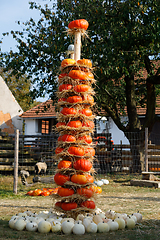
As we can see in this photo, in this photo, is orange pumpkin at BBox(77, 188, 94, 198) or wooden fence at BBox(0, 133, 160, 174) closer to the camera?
orange pumpkin at BBox(77, 188, 94, 198)

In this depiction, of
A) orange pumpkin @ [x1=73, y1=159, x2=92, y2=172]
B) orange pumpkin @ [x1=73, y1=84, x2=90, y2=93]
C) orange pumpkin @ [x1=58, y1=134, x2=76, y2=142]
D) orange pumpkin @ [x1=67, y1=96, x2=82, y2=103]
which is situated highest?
orange pumpkin @ [x1=73, y1=84, x2=90, y2=93]

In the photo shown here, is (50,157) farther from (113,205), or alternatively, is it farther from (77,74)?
(77,74)

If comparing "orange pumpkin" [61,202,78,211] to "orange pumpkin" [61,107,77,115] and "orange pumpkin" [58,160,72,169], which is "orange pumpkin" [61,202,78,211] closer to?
"orange pumpkin" [58,160,72,169]

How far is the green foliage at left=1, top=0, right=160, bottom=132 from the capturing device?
11.4 meters

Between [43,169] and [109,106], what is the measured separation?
478 cm

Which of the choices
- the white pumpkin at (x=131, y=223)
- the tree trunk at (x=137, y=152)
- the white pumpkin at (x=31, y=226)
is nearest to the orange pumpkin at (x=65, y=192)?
the white pumpkin at (x=31, y=226)

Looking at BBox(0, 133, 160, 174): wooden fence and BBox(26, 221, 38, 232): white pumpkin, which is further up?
BBox(0, 133, 160, 174): wooden fence

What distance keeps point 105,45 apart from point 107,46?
0.29 ft

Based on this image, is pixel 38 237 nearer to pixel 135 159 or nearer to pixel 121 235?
pixel 121 235

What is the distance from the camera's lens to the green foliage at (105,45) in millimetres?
11383

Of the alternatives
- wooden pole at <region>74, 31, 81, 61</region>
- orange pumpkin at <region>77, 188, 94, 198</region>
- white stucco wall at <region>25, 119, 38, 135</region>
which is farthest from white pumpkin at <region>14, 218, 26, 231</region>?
white stucco wall at <region>25, 119, 38, 135</region>

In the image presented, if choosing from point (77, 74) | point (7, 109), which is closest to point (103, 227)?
point (77, 74)

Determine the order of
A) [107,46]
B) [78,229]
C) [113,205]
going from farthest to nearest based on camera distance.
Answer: [107,46] → [113,205] → [78,229]

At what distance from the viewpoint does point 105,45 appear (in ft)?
37.1
